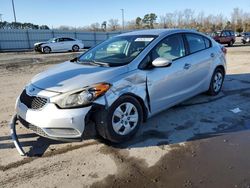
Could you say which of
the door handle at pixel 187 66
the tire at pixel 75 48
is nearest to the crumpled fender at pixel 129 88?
the door handle at pixel 187 66

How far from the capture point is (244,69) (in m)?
10.0

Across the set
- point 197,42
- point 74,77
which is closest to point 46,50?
point 197,42

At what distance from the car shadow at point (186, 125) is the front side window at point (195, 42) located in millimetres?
1157

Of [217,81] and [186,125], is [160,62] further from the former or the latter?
[217,81]

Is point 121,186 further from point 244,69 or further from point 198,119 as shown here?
point 244,69

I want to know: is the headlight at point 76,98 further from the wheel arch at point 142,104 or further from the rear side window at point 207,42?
the rear side window at point 207,42

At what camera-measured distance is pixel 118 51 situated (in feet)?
15.8

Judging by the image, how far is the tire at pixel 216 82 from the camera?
6.16 metres

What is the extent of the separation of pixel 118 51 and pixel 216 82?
2.75 meters

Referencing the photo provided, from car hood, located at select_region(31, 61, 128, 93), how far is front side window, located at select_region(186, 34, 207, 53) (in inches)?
77.1

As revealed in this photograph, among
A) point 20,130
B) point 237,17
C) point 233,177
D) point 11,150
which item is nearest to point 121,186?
point 233,177

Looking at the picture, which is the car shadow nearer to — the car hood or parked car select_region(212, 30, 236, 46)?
the car hood

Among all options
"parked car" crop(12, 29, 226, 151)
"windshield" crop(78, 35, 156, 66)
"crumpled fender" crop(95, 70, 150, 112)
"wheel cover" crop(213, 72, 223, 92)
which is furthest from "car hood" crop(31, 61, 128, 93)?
"wheel cover" crop(213, 72, 223, 92)

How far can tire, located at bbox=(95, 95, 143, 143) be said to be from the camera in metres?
3.68
